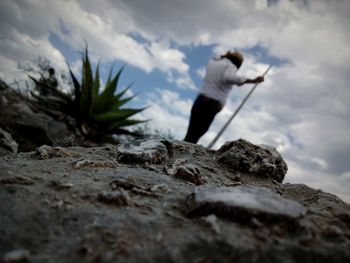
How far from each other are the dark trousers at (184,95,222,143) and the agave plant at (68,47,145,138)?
1.27 metres

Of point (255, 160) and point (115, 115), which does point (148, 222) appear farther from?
point (115, 115)

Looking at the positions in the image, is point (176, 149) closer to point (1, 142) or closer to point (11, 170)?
point (11, 170)

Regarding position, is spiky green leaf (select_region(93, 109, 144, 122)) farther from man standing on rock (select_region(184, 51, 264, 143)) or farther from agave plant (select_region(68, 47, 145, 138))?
man standing on rock (select_region(184, 51, 264, 143))

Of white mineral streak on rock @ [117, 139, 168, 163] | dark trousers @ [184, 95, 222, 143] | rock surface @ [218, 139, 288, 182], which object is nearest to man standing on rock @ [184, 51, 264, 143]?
dark trousers @ [184, 95, 222, 143]

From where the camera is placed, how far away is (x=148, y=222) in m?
0.97

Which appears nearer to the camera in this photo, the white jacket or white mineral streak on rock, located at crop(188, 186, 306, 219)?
white mineral streak on rock, located at crop(188, 186, 306, 219)

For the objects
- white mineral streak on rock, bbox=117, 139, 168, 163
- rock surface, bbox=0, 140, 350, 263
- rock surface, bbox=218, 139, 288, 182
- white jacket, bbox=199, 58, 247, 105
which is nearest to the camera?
rock surface, bbox=0, 140, 350, 263

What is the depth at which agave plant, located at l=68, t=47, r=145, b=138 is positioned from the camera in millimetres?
4500

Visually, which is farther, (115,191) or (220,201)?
(115,191)

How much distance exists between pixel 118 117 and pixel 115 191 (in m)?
3.56

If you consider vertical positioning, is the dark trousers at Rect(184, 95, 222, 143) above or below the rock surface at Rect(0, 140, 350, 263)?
above

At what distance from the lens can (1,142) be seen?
93.3 inches

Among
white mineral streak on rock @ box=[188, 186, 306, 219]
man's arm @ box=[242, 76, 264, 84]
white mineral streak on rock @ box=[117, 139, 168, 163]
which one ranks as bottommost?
white mineral streak on rock @ box=[188, 186, 306, 219]

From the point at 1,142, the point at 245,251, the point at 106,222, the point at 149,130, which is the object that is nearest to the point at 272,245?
the point at 245,251
